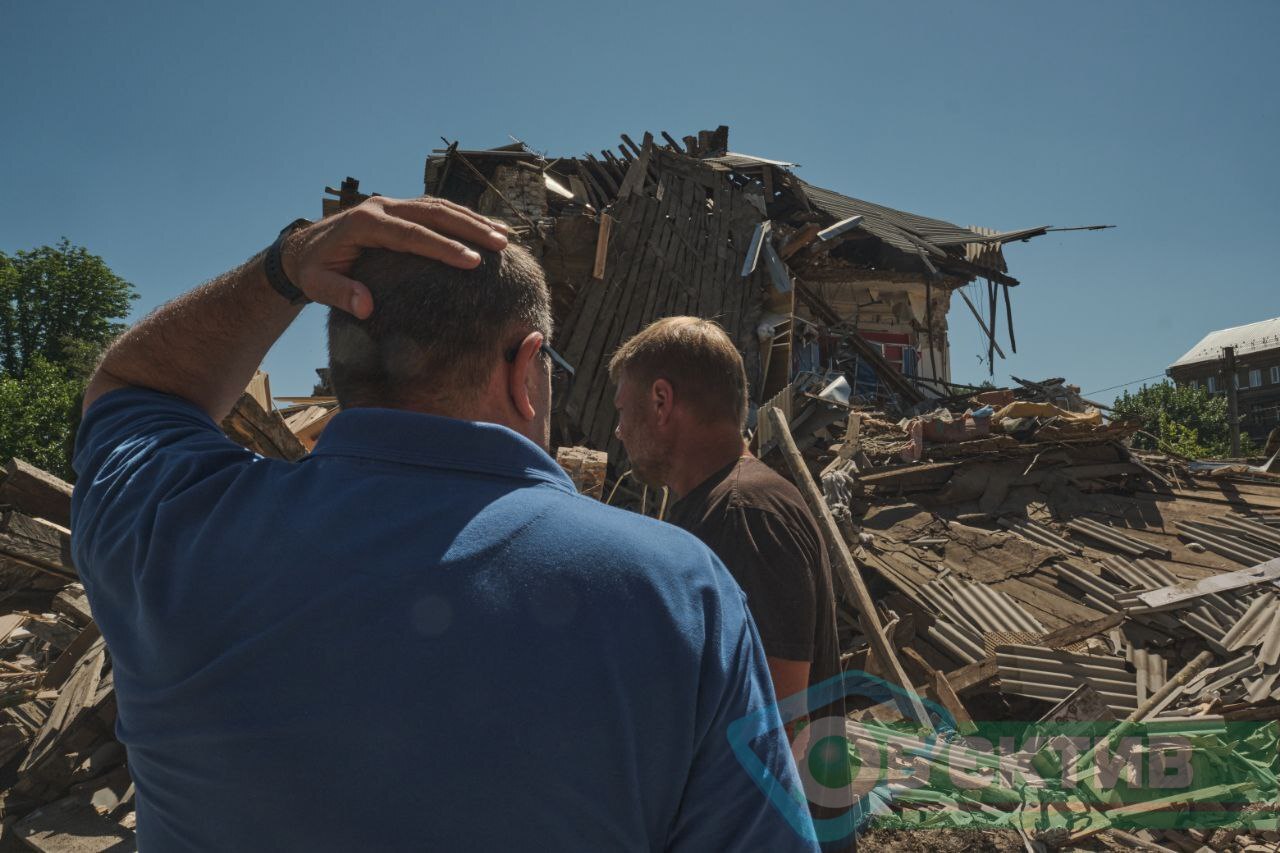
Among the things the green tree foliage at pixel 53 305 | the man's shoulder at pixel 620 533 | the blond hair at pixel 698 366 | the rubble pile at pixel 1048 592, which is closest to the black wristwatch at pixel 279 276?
the man's shoulder at pixel 620 533

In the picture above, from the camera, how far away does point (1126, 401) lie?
1785 inches

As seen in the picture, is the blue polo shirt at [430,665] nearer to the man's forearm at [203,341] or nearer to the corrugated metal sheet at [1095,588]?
the man's forearm at [203,341]

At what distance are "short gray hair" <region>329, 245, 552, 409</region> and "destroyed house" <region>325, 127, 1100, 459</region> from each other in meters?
9.79

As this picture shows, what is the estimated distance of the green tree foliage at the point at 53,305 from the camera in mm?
32062

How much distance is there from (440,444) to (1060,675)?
765 cm

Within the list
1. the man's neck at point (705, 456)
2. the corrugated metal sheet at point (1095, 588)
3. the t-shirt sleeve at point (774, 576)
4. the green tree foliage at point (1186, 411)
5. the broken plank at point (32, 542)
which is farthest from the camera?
the green tree foliage at point (1186, 411)

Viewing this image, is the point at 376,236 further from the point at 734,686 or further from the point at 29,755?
the point at 29,755

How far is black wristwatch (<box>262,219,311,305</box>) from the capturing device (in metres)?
1.35

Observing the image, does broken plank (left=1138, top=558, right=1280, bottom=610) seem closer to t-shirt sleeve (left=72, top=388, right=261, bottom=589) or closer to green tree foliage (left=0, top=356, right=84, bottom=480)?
t-shirt sleeve (left=72, top=388, right=261, bottom=589)

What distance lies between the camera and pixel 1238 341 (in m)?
54.5

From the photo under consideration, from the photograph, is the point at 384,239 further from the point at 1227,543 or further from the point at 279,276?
the point at 1227,543

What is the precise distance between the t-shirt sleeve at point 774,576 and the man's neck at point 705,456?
367 mm

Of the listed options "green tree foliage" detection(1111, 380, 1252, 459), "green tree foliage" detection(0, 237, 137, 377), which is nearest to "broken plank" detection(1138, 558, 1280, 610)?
"green tree foliage" detection(1111, 380, 1252, 459)

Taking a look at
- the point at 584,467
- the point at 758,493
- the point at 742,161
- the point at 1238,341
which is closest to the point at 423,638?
the point at 758,493
